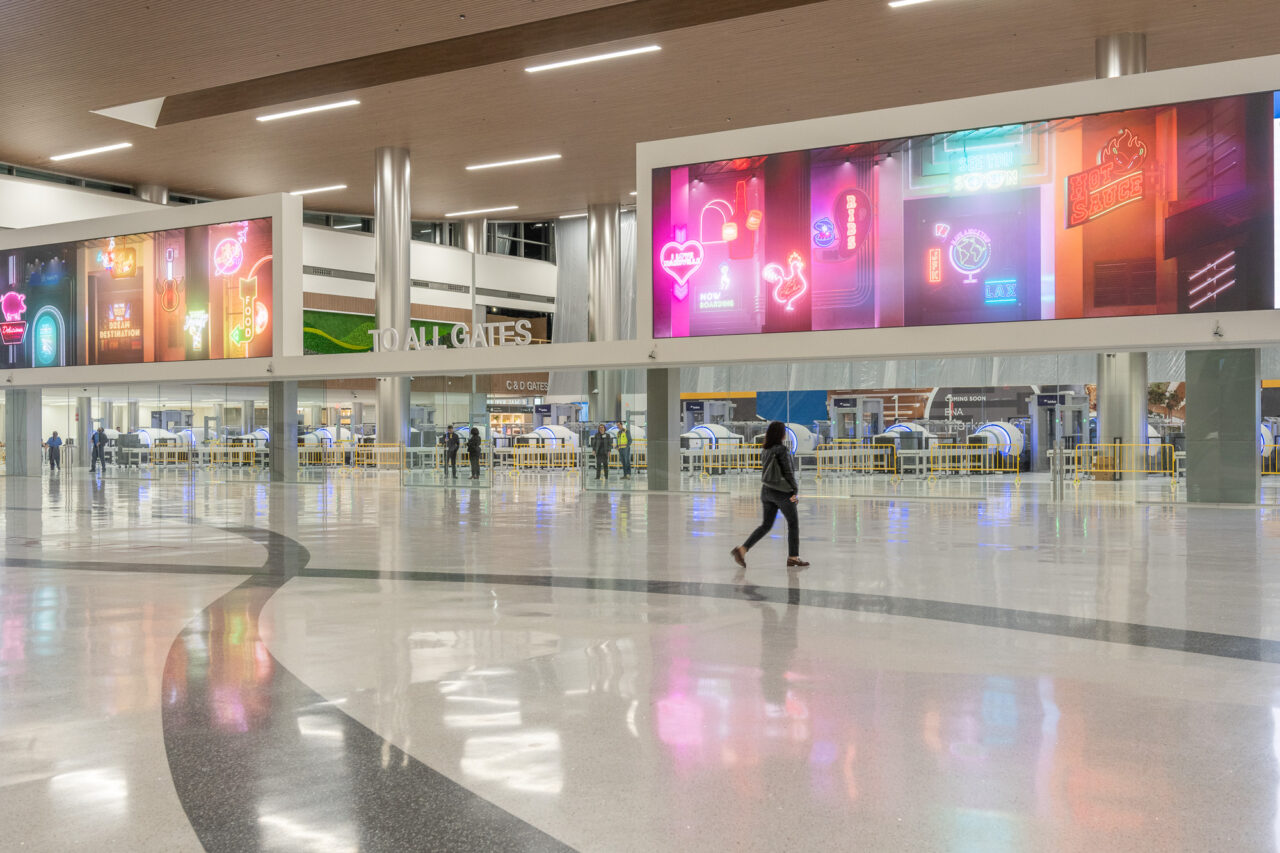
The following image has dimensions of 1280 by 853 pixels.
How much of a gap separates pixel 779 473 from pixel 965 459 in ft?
68.7

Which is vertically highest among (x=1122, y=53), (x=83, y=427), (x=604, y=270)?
(x=1122, y=53)

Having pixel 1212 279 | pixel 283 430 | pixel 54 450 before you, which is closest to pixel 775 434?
pixel 1212 279

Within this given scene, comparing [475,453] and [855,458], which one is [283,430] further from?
[855,458]

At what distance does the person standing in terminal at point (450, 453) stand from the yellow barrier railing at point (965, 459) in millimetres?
13273

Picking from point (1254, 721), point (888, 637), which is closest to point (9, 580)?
point (888, 637)

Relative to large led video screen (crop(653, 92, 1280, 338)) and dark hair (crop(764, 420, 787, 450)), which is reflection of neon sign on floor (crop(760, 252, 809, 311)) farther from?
dark hair (crop(764, 420, 787, 450))

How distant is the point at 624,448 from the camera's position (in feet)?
87.1

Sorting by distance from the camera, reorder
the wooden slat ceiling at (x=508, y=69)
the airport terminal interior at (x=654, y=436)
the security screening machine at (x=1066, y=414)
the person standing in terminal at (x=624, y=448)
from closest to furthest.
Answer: the airport terminal interior at (x=654, y=436) < the wooden slat ceiling at (x=508, y=69) < the person standing in terminal at (x=624, y=448) < the security screening machine at (x=1066, y=414)

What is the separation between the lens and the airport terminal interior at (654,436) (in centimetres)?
446

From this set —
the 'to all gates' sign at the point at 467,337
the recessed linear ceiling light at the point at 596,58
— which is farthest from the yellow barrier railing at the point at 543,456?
the recessed linear ceiling light at the point at 596,58

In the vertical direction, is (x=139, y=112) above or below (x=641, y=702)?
above

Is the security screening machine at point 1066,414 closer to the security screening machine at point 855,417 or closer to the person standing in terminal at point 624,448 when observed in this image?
the security screening machine at point 855,417

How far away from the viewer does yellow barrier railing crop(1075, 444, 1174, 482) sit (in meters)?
25.3

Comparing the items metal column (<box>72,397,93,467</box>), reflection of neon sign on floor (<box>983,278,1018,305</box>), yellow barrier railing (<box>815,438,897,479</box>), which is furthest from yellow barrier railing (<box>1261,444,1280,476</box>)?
metal column (<box>72,397,93,467</box>)
